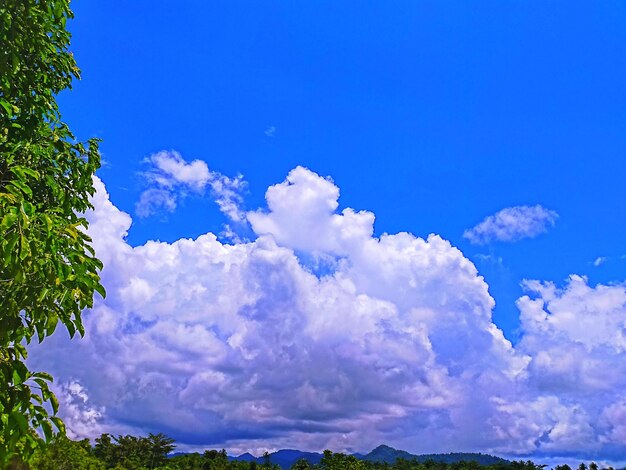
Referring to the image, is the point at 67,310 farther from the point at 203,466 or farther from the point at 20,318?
the point at 203,466

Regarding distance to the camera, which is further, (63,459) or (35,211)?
(63,459)

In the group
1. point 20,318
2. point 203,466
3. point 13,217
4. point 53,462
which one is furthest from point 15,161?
point 203,466

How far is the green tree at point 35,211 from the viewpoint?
6.01 m

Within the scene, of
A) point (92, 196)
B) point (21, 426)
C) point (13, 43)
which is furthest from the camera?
point (92, 196)

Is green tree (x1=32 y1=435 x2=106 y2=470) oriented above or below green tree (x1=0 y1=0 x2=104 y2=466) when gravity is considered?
below

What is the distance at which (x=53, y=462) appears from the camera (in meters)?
44.5

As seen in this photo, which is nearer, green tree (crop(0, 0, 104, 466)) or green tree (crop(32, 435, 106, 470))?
green tree (crop(0, 0, 104, 466))

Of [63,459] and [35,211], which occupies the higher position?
[35,211]

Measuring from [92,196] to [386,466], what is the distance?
10848cm

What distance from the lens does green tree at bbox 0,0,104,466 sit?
19.7ft

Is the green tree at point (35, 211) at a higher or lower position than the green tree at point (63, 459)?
higher

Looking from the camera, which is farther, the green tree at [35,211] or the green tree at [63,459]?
the green tree at [63,459]

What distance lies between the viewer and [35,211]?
6.69 metres

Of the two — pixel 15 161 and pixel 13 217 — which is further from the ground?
pixel 15 161
